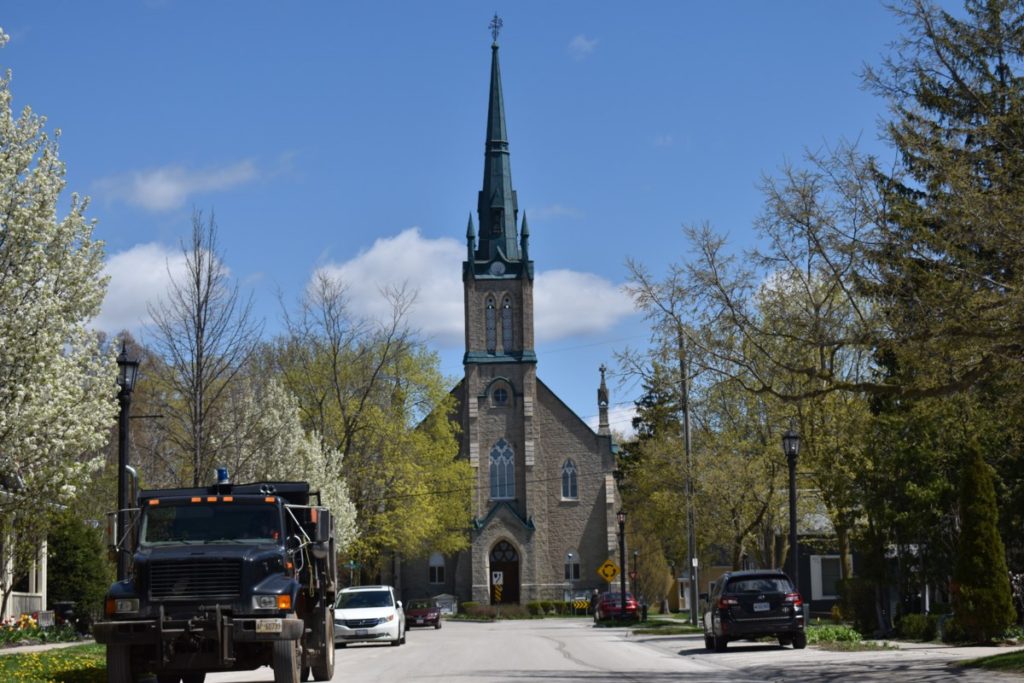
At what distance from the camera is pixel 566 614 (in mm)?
73812

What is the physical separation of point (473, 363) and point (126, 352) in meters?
54.5

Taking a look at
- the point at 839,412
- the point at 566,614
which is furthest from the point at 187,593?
the point at 566,614

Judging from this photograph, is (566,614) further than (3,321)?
Yes

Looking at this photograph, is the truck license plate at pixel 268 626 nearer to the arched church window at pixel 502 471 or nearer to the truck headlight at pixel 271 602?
the truck headlight at pixel 271 602

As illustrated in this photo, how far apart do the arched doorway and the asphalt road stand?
4478cm

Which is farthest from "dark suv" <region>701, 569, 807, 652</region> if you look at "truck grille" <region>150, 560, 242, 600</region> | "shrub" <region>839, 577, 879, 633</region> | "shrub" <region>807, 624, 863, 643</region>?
"truck grille" <region>150, 560, 242, 600</region>

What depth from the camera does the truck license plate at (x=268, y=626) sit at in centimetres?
1455

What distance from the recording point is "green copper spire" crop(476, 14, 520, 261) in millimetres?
78062

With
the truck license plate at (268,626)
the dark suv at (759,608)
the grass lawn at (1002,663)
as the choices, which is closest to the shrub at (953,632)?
the dark suv at (759,608)

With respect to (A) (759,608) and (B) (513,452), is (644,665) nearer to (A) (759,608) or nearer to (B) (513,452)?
(A) (759,608)

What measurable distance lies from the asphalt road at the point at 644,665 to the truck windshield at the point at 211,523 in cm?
385

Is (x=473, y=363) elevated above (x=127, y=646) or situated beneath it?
elevated above

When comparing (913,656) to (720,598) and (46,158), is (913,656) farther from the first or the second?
(46,158)

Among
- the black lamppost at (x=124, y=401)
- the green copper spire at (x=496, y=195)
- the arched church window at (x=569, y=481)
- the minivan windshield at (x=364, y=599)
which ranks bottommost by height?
the minivan windshield at (x=364, y=599)
